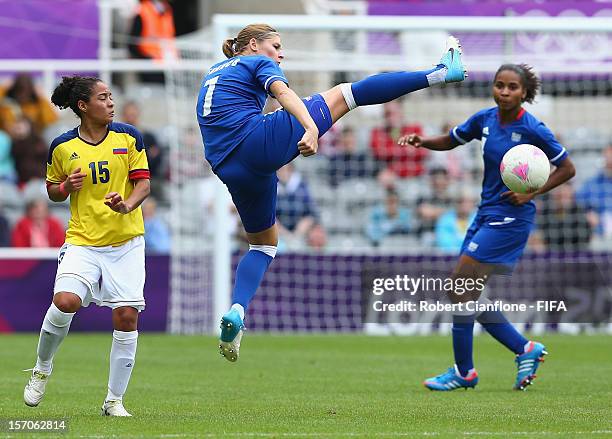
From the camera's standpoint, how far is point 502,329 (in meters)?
9.52

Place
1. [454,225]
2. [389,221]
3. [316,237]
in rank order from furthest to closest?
[389,221], [316,237], [454,225]

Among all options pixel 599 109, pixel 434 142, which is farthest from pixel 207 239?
pixel 434 142

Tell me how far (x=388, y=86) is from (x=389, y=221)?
9.66 meters

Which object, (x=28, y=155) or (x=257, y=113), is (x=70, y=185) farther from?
(x=28, y=155)

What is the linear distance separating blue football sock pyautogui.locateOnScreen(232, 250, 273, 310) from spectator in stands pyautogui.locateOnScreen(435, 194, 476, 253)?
8.53 meters

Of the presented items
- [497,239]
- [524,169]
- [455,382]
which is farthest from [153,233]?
[524,169]

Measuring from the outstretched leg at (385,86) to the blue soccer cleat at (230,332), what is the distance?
1.47 m

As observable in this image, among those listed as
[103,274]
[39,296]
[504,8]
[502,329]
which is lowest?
[39,296]

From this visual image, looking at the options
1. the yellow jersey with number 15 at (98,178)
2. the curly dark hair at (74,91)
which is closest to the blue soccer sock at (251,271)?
the yellow jersey with number 15 at (98,178)

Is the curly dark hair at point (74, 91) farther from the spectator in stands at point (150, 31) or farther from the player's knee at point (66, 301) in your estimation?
the spectator in stands at point (150, 31)

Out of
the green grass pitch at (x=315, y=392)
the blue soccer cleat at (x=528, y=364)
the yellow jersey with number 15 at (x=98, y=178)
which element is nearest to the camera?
the green grass pitch at (x=315, y=392)

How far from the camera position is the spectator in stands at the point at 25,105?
60.5ft

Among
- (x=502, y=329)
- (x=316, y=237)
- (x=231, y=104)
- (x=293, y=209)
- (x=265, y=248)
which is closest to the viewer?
(x=231, y=104)

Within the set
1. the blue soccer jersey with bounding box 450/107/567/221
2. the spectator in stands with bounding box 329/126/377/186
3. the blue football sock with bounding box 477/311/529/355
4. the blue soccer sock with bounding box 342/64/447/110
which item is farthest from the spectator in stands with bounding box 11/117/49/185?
the blue soccer sock with bounding box 342/64/447/110
